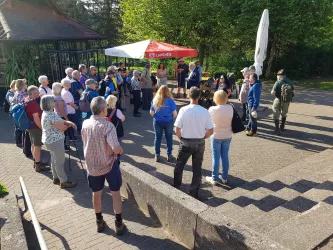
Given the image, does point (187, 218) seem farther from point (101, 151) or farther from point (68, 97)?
point (68, 97)

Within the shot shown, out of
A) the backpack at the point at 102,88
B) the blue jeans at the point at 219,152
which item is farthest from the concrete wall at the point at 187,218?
the backpack at the point at 102,88

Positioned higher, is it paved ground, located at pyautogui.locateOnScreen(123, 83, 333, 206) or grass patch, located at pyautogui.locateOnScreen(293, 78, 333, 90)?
grass patch, located at pyautogui.locateOnScreen(293, 78, 333, 90)

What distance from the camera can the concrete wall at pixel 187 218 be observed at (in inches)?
124

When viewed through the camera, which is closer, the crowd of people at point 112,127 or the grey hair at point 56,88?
the crowd of people at point 112,127

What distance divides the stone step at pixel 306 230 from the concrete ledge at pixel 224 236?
1.84 feet

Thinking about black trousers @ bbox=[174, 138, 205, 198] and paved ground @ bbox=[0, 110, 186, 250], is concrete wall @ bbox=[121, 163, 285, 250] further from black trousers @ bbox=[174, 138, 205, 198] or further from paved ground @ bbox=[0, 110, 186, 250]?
black trousers @ bbox=[174, 138, 205, 198]

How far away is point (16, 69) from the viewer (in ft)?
42.1

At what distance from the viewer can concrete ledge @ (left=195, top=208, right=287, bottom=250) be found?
3.02 meters

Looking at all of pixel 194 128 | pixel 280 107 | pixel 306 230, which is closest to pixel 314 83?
pixel 280 107

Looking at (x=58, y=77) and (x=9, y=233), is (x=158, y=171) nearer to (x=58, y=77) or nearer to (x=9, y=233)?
(x=9, y=233)

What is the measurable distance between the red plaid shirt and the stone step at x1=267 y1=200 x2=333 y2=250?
7.31ft

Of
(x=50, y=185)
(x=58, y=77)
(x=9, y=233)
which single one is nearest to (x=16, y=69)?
(x=58, y=77)

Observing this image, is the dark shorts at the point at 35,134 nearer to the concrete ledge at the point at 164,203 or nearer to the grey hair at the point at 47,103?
the grey hair at the point at 47,103

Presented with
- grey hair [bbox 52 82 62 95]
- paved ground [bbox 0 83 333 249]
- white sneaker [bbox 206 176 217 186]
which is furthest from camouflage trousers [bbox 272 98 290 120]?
grey hair [bbox 52 82 62 95]
